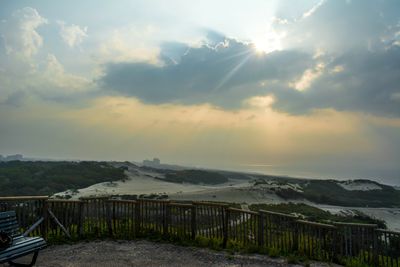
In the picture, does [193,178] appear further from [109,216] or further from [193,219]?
[193,219]

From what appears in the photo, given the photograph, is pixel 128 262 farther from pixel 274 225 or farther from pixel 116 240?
pixel 274 225

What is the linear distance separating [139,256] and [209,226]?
2.88m

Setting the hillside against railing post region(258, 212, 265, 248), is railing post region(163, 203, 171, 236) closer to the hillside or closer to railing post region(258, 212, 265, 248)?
railing post region(258, 212, 265, 248)

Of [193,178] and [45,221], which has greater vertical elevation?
[45,221]

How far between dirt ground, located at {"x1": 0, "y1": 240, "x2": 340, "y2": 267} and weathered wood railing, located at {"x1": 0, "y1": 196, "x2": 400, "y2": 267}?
2.81ft

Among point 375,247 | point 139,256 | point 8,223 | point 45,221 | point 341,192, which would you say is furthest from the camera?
point 341,192

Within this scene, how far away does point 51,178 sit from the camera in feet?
194

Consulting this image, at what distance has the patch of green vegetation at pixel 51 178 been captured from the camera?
1976 inches

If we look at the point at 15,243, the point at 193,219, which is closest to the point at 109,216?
the point at 193,219

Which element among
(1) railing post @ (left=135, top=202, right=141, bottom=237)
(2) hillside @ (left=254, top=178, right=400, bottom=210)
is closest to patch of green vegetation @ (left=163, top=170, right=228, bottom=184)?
(2) hillside @ (left=254, top=178, right=400, bottom=210)

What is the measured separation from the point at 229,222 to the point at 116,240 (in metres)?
4.13

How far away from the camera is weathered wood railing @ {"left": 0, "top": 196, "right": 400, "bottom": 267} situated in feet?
35.8

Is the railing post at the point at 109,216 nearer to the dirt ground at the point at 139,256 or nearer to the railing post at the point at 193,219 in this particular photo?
the dirt ground at the point at 139,256

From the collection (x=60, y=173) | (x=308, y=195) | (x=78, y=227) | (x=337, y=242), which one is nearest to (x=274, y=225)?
(x=337, y=242)
